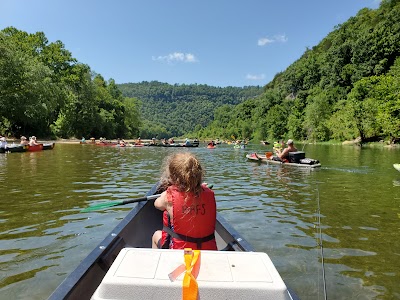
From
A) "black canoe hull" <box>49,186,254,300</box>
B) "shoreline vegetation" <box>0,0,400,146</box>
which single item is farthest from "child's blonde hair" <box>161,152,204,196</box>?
"shoreline vegetation" <box>0,0,400,146</box>

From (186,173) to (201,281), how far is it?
138 centimetres

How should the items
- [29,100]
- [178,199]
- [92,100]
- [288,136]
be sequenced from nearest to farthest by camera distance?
[178,199] → [29,100] → [92,100] → [288,136]

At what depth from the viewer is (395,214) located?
26.3ft

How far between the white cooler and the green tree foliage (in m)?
43.4

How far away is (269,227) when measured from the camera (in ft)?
23.2

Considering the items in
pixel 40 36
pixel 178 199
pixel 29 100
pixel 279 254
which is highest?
pixel 40 36

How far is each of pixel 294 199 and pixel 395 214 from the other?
8.94ft

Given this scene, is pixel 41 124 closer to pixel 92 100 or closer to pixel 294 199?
pixel 92 100

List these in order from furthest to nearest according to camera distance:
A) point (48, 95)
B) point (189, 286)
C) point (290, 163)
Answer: point (48, 95) < point (290, 163) < point (189, 286)

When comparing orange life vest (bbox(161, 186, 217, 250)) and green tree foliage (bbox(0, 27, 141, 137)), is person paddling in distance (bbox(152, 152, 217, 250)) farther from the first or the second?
green tree foliage (bbox(0, 27, 141, 137))

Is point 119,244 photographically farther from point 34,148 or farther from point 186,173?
point 34,148

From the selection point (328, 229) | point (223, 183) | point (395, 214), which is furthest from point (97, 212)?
point (395, 214)

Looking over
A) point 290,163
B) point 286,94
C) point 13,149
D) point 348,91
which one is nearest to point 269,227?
point 290,163

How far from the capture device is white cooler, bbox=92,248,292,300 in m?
2.16
